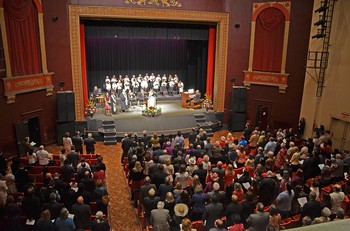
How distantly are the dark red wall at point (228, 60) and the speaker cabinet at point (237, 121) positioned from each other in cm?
44

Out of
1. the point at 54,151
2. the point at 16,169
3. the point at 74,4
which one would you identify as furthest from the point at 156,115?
the point at 16,169

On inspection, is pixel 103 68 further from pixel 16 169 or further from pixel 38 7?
pixel 16 169

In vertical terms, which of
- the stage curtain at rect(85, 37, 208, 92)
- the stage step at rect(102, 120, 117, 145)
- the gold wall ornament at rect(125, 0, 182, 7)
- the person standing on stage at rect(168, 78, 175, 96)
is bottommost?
the stage step at rect(102, 120, 117, 145)

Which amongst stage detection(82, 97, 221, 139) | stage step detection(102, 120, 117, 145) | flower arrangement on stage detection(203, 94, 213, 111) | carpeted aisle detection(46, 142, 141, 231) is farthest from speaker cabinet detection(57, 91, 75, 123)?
flower arrangement on stage detection(203, 94, 213, 111)

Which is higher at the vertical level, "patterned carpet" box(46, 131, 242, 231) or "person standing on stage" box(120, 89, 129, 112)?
"person standing on stage" box(120, 89, 129, 112)

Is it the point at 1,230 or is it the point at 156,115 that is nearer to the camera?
the point at 1,230

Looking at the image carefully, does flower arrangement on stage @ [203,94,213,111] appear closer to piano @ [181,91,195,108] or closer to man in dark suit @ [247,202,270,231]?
piano @ [181,91,195,108]

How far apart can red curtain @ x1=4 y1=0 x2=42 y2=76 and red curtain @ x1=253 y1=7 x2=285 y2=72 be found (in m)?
10.9

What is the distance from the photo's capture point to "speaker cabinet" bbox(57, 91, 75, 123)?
15375 mm

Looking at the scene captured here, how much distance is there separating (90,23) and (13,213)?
12.2 m

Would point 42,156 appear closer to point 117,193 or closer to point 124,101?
point 117,193

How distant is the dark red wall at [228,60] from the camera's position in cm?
1414

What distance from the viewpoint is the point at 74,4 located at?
1522 centimetres

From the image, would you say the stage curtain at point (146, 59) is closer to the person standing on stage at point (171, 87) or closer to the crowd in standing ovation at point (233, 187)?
the person standing on stage at point (171, 87)
